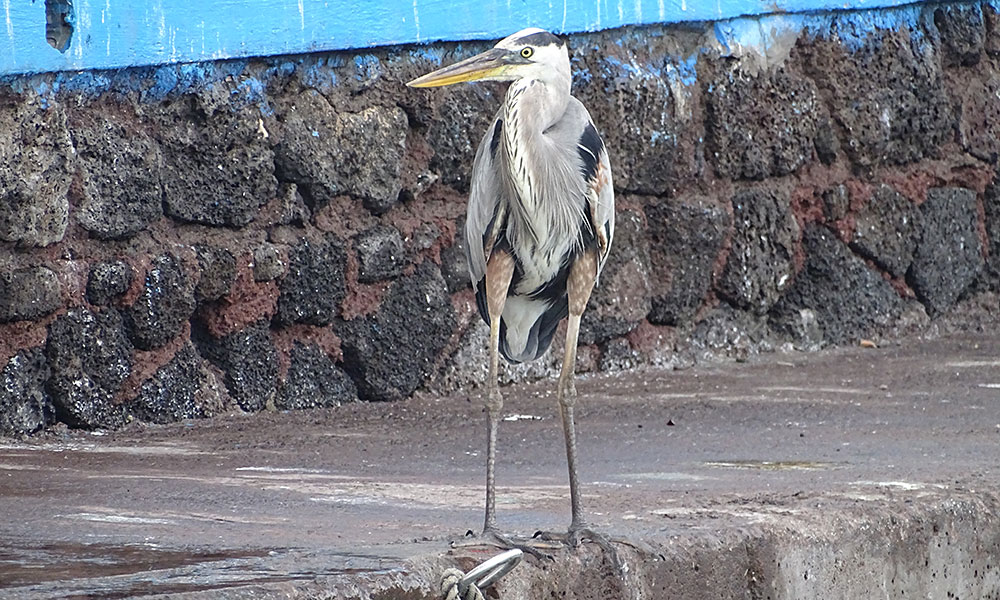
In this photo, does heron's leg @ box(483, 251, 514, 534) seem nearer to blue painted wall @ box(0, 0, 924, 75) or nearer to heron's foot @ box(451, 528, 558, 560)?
heron's foot @ box(451, 528, 558, 560)

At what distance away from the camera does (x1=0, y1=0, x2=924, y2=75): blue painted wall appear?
15.1 feet

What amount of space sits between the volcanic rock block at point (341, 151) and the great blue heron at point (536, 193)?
4.56ft

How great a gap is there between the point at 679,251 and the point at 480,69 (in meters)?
2.65

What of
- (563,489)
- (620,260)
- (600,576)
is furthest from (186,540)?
(620,260)

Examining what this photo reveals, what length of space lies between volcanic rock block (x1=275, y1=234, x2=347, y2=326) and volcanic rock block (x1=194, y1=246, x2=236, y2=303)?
0.21m

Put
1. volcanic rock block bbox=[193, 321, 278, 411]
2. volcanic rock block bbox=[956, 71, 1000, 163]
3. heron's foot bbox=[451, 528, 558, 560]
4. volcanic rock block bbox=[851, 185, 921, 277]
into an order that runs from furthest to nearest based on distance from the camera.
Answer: volcanic rock block bbox=[956, 71, 1000, 163] < volcanic rock block bbox=[851, 185, 921, 277] < volcanic rock block bbox=[193, 321, 278, 411] < heron's foot bbox=[451, 528, 558, 560]

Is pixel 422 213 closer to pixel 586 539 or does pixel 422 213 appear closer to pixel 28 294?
pixel 28 294

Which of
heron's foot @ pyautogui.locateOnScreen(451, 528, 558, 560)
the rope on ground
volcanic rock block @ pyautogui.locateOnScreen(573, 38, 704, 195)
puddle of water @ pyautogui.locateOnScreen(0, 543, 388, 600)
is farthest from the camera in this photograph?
volcanic rock block @ pyautogui.locateOnScreen(573, 38, 704, 195)

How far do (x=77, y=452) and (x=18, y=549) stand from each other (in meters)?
1.30

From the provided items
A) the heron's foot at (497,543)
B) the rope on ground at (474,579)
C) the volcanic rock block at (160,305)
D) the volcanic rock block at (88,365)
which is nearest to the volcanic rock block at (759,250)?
the volcanic rock block at (160,305)

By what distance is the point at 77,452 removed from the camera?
4480 millimetres

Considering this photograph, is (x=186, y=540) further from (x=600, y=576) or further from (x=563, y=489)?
(x=563, y=489)

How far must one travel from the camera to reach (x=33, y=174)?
4648 millimetres

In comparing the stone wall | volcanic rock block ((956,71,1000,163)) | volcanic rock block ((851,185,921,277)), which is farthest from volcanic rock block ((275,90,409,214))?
volcanic rock block ((956,71,1000,163))
